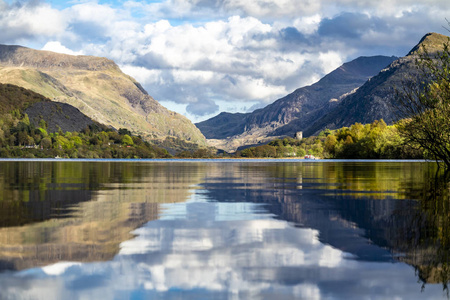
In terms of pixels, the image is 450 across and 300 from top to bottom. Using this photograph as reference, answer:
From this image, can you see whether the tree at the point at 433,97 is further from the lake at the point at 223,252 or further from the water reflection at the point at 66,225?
the water reflection at the point at 66,225

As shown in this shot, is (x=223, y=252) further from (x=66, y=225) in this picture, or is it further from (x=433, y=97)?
(x=433, y=97)

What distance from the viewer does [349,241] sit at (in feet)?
67.1

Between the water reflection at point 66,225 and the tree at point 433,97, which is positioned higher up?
the tree at point 433,97

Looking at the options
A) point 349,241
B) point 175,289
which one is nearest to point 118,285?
point 175,289

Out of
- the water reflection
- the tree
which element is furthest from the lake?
the tree

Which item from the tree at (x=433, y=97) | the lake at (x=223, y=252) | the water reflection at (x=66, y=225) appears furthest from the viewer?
the tree at (x=433, y=97)

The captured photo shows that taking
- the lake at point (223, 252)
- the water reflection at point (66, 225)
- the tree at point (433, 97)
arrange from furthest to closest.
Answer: the tree at point (433, 97) → the water reflection at point (66, 225) → the lake at point (223, 252)

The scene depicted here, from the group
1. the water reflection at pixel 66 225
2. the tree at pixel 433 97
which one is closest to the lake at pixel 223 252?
the water reflection at pixel 66 225

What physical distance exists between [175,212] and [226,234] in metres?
8.49

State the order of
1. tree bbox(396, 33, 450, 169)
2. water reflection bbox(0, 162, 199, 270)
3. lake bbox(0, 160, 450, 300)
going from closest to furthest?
lake bbox(0, 160, 450, 300) < water reflection bbox(0, 162, 199, 270) < tree bbox(396, 33, 450, 169)

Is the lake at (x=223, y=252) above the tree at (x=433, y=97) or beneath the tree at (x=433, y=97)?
beneath

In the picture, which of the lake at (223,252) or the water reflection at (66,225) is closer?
the lake at (223,252)

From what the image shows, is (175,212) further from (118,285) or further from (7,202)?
(118,285)

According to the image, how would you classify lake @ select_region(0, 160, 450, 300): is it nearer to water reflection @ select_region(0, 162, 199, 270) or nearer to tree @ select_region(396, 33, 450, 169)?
water reflection @ select_region(0, 162, 199, 270)
